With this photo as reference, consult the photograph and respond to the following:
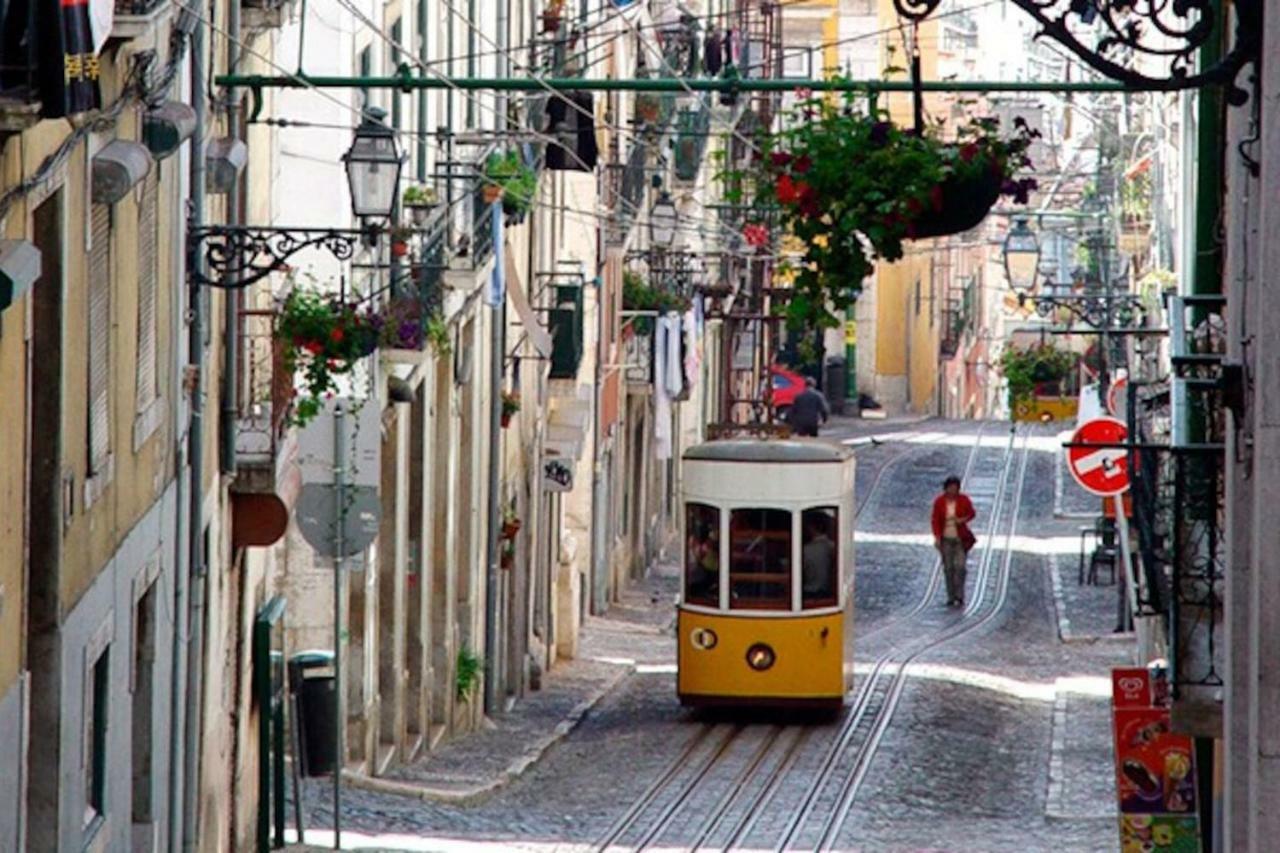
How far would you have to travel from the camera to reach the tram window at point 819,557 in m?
26.9

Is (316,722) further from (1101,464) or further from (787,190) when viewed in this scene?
(787,190)

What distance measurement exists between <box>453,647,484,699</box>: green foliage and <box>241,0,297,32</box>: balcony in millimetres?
10412

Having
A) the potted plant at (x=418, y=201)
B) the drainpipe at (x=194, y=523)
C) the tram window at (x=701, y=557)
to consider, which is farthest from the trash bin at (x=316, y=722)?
the tram window at (x=701, y=557)

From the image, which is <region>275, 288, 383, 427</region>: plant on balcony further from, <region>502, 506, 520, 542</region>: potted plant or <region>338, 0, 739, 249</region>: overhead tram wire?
<region>502, 506, 520, 542</region>: potted plant

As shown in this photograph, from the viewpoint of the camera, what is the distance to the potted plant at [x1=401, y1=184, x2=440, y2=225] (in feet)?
82.0

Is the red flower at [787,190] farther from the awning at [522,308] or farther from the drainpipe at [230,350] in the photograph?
the awning at [522,308]

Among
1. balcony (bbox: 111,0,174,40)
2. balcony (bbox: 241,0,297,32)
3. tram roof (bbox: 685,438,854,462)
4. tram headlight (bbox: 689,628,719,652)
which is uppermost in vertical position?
balcony (bbox: 241,0,297,32)

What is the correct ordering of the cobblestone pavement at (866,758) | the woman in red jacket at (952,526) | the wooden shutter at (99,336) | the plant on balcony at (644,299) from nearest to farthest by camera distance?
the wooden shutter at (99,336) < the cobblestone pavement at (866,758) < the woman in red jacket at (952,526) < the plant on balcony at (644,299)

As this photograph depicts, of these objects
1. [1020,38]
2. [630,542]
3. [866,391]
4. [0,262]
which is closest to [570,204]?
[630,542]

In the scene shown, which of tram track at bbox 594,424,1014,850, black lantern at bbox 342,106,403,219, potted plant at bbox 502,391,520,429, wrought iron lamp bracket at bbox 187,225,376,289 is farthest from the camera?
potted plant at bbox 502,391,520,429

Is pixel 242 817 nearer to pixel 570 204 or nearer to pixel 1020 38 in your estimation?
pixel 570 204

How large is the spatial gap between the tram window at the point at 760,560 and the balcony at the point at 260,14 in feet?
29.5

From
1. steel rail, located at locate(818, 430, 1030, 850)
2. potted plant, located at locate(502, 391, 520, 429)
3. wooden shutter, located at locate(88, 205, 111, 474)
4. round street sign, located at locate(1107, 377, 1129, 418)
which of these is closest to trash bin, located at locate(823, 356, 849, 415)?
steel rail, located at locate(818, 430, 1030, 850)

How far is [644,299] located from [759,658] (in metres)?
15.1
